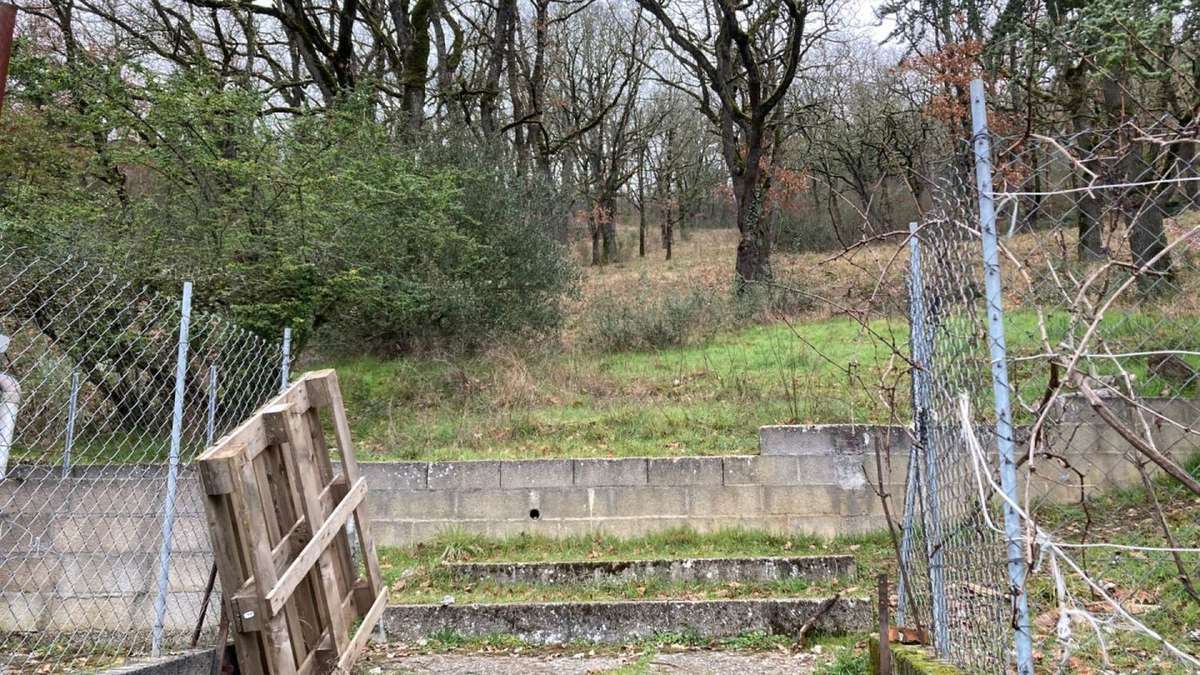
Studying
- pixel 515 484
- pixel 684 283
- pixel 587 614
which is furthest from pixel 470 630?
pixel 684 283

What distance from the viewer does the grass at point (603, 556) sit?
686 cm

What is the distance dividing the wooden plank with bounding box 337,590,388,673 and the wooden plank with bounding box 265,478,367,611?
0.51 metres

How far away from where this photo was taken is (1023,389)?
14.4 ft

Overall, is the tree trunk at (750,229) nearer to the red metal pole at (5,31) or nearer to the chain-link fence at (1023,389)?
the chain-link fence at (1023,389)

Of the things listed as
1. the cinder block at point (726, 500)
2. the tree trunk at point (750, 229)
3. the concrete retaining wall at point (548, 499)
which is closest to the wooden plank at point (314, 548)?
the concrete retaining wall at point (548, 499)

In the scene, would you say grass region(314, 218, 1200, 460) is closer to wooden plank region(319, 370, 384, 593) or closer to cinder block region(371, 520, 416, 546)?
cinder block region(371, 520, 416, 546)

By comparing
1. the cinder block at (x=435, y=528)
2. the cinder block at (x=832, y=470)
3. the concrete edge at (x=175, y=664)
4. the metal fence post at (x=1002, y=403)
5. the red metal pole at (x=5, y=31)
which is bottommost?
the cinder block at (x=435, y=528)

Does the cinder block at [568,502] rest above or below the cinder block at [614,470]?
below

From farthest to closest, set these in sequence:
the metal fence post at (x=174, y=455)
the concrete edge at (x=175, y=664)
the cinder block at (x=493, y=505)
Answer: the cinder block at (x=493, y=505), the metal fence post at (x=174, y=455), the concrete edge at (x=175, y=664)

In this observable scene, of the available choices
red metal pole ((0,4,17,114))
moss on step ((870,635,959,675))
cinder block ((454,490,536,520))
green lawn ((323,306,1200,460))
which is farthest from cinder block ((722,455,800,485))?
red metal pole ((0,4,17,114))

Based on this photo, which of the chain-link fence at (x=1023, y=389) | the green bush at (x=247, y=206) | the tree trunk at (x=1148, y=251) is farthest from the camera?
the green bush at (x=247, y=206)

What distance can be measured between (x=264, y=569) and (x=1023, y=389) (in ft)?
12.7

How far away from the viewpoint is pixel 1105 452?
782cm

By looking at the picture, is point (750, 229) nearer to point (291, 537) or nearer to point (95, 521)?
point (95, 521)
